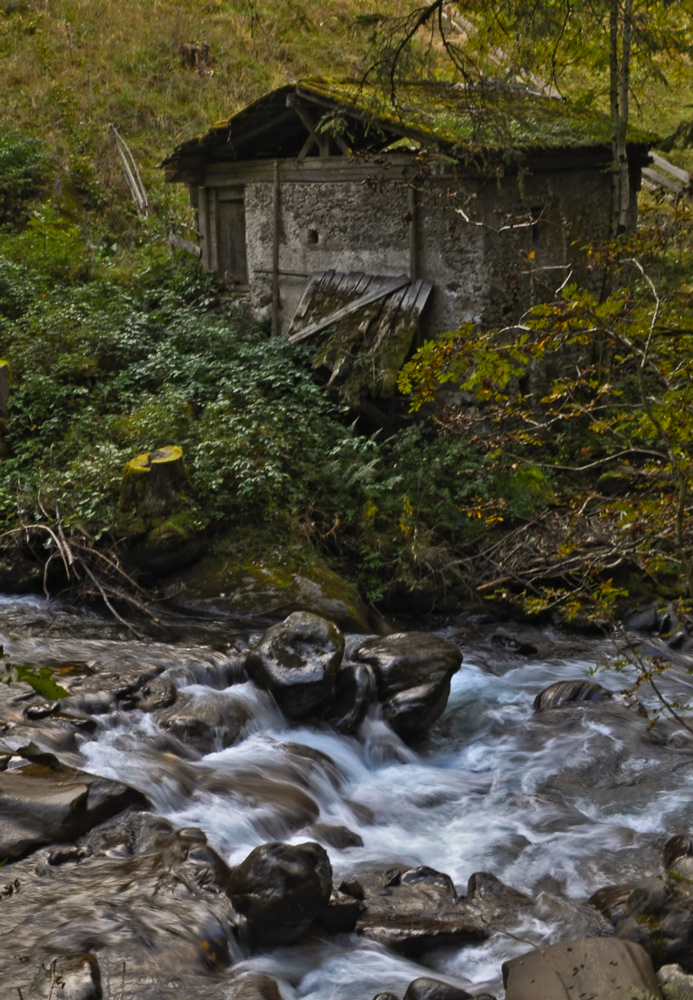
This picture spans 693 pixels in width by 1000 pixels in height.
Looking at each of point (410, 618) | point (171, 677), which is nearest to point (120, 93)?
point (410, 618)

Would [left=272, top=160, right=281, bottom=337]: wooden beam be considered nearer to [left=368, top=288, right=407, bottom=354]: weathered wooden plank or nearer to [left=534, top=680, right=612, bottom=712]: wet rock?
[left=368, top=288, right=407, bottom=354]: weathered wooden plank

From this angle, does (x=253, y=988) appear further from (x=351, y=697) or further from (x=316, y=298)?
(x=316, y=298)

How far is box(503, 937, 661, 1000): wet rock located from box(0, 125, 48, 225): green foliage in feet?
50.6

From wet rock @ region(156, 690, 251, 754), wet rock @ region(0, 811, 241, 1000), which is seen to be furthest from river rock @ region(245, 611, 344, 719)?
wet rock @ region(0, 811, 241, 1000)

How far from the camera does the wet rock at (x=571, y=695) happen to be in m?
8.31

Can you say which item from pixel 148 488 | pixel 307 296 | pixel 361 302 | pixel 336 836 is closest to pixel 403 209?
pixel 361 302

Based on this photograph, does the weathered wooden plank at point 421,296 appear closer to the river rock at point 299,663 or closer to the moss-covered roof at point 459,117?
the moss-covered roof at point 459,117

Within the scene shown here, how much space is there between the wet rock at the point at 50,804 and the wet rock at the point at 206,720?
1.12 meters

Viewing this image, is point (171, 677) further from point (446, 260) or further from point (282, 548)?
point (446, 260)

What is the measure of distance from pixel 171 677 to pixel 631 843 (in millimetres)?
3815

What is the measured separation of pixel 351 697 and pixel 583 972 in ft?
11.7

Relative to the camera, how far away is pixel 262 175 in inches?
516

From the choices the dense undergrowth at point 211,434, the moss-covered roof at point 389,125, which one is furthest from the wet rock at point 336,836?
the moss-covered roof at point 389,125

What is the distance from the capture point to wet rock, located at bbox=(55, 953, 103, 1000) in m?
3.87
